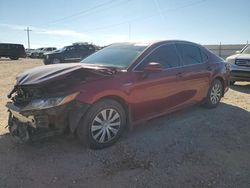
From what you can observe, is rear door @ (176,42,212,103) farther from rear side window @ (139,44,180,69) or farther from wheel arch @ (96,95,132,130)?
wheel arch @ (96,95,132,130)

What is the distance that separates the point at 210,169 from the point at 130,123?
1.39 meters

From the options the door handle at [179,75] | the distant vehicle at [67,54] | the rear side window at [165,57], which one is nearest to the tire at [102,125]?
the rear side window at [165,57]

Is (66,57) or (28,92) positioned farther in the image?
(66,57)

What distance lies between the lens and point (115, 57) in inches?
184

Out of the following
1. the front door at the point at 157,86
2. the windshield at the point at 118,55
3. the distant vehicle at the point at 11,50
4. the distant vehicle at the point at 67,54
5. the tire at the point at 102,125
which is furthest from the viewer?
the distant vehicle at the point at 11,50

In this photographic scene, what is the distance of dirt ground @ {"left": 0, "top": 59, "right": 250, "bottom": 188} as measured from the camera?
3.05m

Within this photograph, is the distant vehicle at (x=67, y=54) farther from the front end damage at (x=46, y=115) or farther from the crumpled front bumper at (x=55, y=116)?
the crumpled front bumper at (x=55, y=116)

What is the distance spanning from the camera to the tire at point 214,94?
5.92 m

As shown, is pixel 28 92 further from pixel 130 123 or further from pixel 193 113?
pixel 193 113

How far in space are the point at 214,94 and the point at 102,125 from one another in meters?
3.37

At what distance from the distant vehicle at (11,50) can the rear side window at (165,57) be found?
28708mm

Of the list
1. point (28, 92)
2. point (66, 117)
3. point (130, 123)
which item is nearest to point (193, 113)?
point (130, 123)

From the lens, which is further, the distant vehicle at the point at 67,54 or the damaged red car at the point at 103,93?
the distant vehicle at the point at 67,54

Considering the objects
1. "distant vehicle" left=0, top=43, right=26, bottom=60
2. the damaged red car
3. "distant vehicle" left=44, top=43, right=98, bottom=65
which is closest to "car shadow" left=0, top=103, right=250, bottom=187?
the damaged red car
